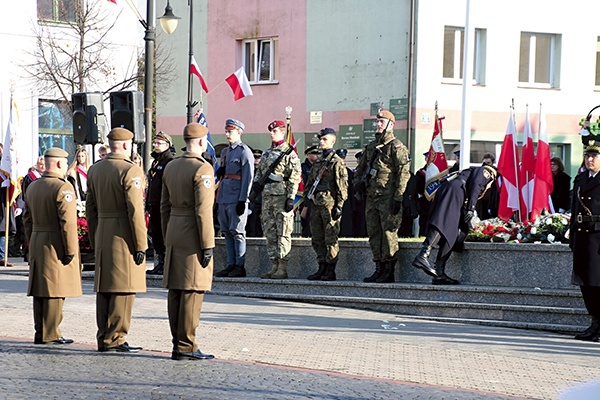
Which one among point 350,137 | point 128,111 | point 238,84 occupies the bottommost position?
point 350,137

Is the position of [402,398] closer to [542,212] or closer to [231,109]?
[542,212]

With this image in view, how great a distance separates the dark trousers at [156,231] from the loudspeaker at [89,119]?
138 cm

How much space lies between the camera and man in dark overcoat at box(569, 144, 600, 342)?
475 inches

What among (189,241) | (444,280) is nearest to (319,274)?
(444,280)

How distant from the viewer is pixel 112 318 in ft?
34.3

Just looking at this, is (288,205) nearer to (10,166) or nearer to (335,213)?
(335,213)

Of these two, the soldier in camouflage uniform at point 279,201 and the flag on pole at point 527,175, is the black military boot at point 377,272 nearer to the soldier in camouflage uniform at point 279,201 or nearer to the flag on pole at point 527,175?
the soldier in camouflage uniform at point 279,201

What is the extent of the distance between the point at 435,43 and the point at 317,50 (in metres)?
3.76

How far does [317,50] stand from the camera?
3269 centimetres

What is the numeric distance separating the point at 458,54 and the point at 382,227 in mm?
17224

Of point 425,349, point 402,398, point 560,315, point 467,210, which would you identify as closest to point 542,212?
point 467,210

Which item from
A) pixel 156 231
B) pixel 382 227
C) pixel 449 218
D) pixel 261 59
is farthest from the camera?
pixel 261 59

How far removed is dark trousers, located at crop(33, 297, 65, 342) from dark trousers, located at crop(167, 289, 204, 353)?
1.41 m

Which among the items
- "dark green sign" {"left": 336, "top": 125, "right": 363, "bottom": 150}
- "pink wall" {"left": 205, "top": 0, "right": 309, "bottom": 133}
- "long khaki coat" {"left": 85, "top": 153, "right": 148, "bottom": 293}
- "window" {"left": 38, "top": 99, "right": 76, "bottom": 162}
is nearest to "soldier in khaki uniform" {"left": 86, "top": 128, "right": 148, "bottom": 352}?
"long khaki coat" {"left": 85, "top": 153, "right": 148, "bottom": 293}
